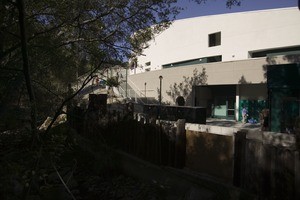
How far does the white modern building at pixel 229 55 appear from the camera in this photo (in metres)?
28.9

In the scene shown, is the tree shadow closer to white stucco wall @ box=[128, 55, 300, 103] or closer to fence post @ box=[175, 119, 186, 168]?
white stucco wall @ box=[128, 55, 300, 103]

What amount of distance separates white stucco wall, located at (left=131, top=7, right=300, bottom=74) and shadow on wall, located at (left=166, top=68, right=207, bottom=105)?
14.4 feet

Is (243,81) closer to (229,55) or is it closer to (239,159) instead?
(229,55)

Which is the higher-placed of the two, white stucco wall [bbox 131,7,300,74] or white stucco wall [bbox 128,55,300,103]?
white stucco wall [bbox 131,7,300,74]

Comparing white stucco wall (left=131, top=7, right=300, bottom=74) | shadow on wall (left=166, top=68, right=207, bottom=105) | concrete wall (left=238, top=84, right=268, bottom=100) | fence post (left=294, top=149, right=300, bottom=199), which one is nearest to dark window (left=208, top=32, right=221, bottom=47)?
white stucco wall (left=131, top=7, right=300, bottom=74)

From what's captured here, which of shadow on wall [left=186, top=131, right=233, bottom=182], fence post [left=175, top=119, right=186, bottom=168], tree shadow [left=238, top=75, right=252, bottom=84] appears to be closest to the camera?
shadow on wall [left=186, top=131, right=233, bottom=182]

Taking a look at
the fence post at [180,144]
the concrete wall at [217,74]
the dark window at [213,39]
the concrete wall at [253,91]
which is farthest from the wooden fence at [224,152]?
the dark window at [213,39]

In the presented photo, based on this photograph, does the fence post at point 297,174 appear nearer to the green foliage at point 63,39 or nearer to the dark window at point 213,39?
A: the green foliage at point 63,39

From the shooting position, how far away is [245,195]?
19.3ft

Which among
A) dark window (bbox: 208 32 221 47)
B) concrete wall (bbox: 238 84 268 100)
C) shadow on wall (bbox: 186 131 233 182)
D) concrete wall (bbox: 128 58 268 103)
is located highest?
dark window (bbox: 208 32 221 47)

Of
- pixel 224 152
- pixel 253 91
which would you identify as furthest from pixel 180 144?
pixel 253 91

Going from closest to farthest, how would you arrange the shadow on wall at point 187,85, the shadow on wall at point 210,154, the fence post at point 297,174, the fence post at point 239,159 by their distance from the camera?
the fence post at point 297,174 → the fence post at point 239,159 → the shadow on wall at point 210,154 → the shadow on wall at point 187,85

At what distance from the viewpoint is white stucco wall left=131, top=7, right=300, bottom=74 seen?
30219 mm

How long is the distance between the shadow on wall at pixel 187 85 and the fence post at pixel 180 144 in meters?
24.8
